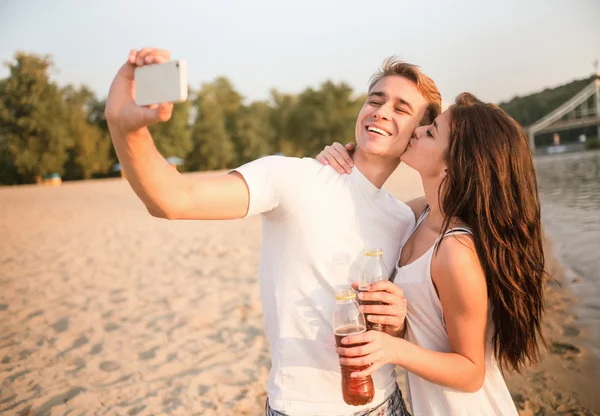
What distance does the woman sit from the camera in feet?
5.78

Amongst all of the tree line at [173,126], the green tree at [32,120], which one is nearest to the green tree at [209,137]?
the tree line at [173,126]

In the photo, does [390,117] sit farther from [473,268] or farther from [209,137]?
[209,137]

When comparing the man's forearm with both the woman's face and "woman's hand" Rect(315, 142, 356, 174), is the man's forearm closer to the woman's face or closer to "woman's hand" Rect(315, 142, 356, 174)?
"woman's hand" Rect(315, 142, 356, 174)

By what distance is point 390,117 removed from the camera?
2158mm

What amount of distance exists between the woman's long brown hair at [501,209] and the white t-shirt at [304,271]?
1.58ft

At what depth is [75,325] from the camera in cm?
575

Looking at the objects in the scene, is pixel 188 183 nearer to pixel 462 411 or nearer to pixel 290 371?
pixel 290 371

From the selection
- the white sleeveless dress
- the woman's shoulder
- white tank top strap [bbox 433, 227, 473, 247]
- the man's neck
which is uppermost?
the man's neck

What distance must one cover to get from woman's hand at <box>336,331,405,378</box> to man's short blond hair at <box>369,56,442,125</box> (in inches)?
47.3

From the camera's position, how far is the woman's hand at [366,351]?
5.02 ft

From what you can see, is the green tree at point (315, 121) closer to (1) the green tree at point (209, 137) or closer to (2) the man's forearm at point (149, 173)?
(1) the green tree at point (209, 137)

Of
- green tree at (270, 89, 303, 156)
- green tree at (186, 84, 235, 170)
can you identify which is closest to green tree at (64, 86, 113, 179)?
green tree at (186, 84, 235, 170)

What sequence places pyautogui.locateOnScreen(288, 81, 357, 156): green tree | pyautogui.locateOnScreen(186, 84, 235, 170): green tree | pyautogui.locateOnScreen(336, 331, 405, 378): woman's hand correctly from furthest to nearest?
pyautogui.locateOnScreen(288, 81, 357, 156): green tree
pyautogui.locateOnScreen(186, 84, 235, 170): green tree
pyautogui.locateOnScreen(336, 331, 405, 378): woman's hand

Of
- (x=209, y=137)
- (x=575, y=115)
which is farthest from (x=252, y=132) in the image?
(x=575, y=115)
